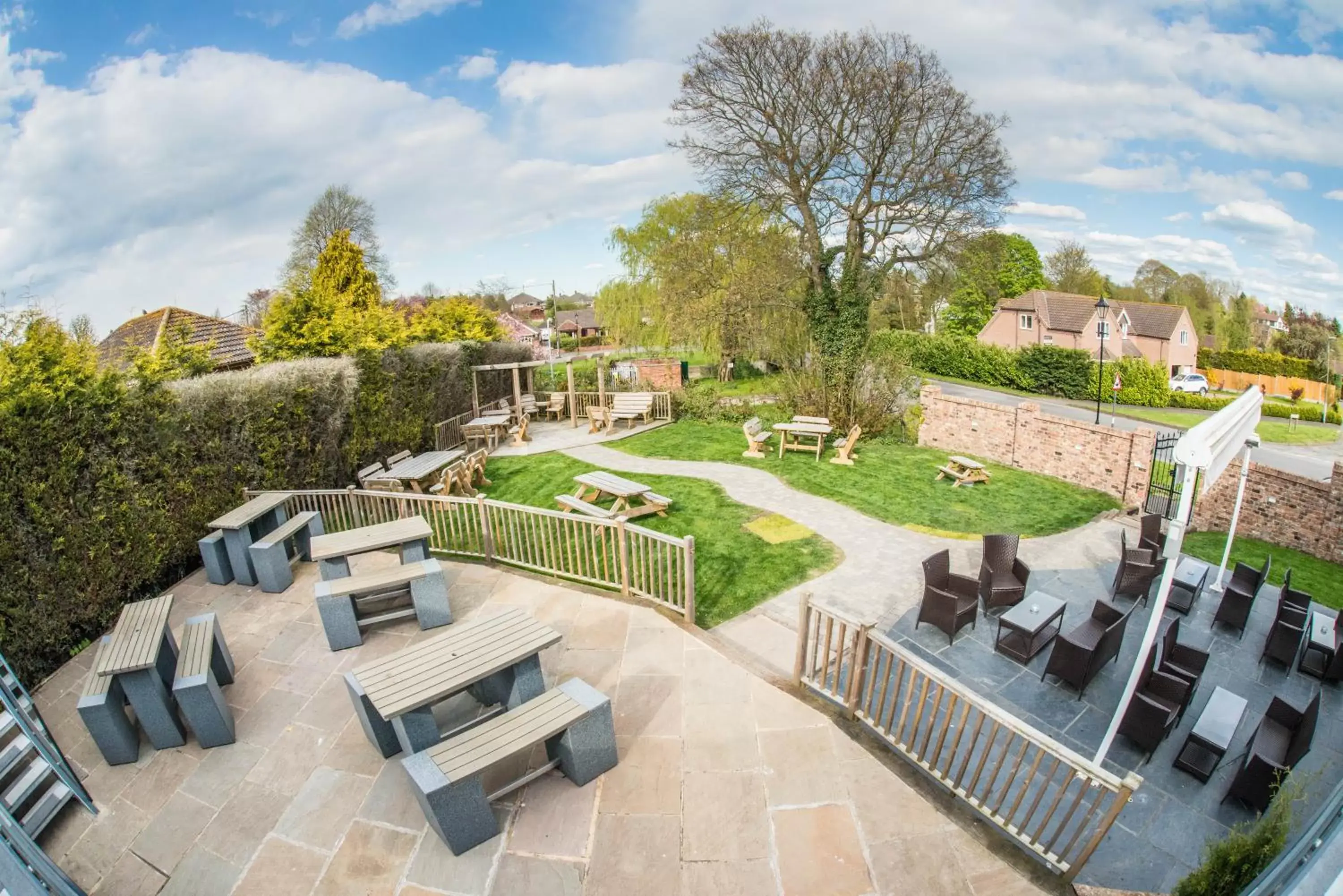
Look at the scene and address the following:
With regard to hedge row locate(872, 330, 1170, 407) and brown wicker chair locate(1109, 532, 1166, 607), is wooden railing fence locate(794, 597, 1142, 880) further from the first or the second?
hedge row locate(872, 330, 1170, 407)

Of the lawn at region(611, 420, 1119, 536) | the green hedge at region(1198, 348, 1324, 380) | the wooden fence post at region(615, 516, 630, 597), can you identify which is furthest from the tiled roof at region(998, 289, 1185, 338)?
the wooden fence post at region(615, 516, 630, 597)

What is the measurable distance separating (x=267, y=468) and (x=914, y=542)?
9.88 m

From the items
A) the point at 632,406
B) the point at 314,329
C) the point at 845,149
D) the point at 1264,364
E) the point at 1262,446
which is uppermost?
the point at 845,149

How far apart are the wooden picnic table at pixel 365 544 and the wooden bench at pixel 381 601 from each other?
192 millimetres

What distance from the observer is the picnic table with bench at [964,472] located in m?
12.0

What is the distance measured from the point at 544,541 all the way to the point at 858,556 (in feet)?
14.7

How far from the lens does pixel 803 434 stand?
48.4 ft

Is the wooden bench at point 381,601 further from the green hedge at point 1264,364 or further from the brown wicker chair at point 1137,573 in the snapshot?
the green hedge at point 1264,364

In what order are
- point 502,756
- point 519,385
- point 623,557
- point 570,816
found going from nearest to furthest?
point 502,756, point 570,816, point 623,557, point 519,385

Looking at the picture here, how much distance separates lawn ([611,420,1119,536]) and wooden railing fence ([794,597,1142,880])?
5.41m

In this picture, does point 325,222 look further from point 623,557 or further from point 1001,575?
point 1001,575

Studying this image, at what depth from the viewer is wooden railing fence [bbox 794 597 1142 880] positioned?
2.99m

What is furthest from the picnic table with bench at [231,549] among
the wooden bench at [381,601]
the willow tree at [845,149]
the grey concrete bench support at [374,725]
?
the willow tree at [845,149]

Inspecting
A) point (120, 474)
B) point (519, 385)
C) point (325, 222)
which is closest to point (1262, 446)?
point (519, 385)
